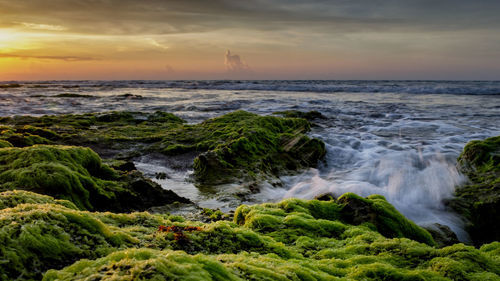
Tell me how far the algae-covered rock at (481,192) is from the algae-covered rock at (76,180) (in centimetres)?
609

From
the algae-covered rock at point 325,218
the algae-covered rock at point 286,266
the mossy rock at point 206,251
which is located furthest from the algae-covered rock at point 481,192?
the algae-covered rock at point 286,266

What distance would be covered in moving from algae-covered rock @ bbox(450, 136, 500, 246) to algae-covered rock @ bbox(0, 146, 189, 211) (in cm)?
609

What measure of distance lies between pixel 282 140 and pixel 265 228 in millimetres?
7988

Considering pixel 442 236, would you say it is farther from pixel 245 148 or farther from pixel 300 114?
pixel 300 114

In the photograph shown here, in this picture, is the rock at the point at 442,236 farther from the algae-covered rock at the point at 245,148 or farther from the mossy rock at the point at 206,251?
the algae-covered rock at the point at 245,148

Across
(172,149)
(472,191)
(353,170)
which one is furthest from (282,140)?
(472,191)

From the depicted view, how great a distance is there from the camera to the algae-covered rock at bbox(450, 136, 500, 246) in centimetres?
638

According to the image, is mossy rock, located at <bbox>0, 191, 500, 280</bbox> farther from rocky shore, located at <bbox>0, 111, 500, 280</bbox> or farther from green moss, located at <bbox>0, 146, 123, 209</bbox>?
green moss, located at <bbox>0, 146, 123, 209</bbox>

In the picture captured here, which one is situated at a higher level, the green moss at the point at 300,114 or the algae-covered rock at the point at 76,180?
the green moss at the point at 300,114

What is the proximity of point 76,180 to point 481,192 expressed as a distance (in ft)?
27.8

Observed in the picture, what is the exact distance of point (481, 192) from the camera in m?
7.24

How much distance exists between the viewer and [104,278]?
1595mm

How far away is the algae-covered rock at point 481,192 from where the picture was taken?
251 inches

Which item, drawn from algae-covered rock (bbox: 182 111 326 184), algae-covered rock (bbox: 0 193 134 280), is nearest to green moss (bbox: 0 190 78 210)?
algae-covered rock (bbox: 0 193 134 280)
